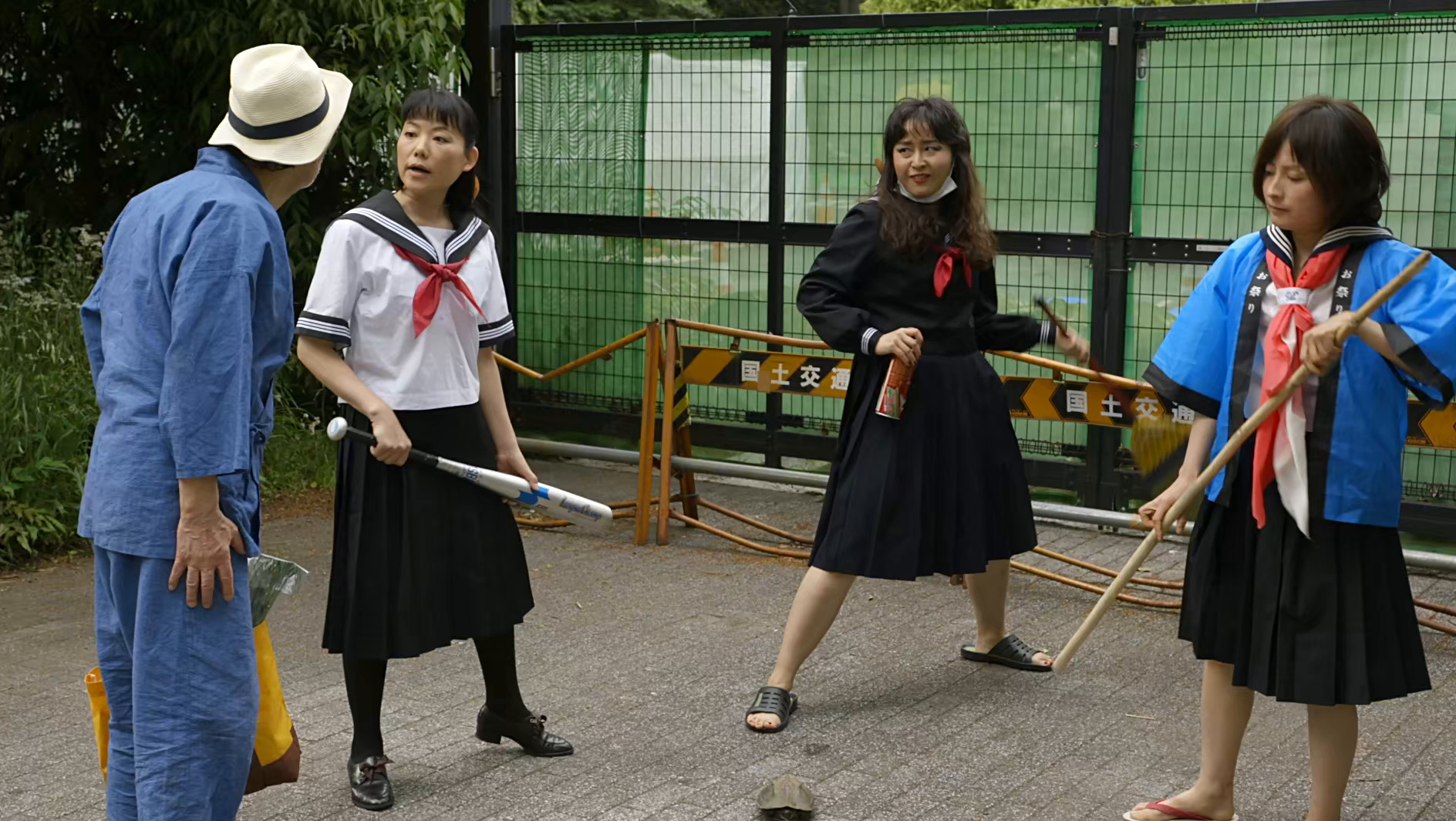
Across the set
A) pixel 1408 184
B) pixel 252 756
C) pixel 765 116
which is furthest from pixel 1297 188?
Result: pixel 765 116

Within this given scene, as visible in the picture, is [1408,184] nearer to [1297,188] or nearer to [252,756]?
[1297,188]

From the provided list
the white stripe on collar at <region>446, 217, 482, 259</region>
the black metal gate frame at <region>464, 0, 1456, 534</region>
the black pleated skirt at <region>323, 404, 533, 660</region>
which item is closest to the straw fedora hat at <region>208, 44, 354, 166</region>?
the white stripe on collar at <region>446, 217, 482, 259</region>

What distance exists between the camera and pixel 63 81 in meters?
10.2

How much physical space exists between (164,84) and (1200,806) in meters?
7.70

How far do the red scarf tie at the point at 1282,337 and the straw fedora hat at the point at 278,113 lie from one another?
2.25m

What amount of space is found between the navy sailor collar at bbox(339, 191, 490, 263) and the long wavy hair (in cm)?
135

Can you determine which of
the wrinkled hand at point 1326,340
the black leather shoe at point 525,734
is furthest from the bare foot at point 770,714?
the wrinkled hand at point 1326,340

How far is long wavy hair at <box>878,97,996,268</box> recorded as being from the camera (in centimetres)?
520

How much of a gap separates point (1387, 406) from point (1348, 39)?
4.08 metres

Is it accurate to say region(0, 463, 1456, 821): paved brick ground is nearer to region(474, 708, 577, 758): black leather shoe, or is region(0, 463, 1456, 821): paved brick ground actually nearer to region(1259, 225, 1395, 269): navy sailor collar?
region(474, 708, 577, 758): black leather shoe

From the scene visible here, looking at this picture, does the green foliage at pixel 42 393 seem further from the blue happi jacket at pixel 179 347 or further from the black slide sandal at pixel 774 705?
the blue happi jacket at pixel 179 347

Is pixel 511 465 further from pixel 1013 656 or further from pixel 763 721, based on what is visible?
pixel 1013 656

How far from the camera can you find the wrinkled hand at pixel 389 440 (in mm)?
4336

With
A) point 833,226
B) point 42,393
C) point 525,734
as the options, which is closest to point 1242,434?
point 525,734
